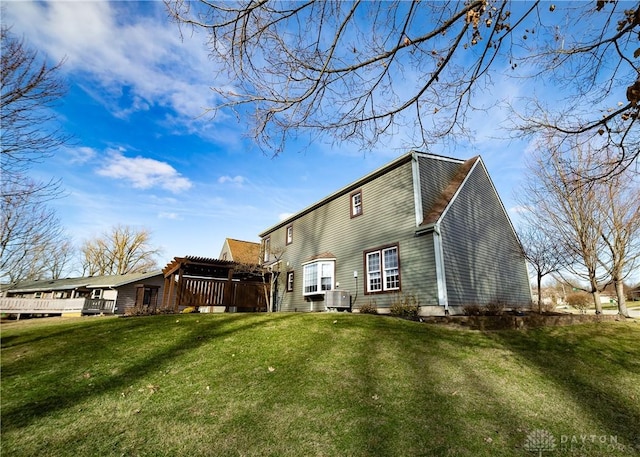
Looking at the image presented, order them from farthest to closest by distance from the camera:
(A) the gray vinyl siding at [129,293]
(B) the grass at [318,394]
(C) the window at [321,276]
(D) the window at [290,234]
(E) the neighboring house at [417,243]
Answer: (A) the gray vinyl siding at [129,293], (D) the window at [290,234], (C) the window at [321,276], (E) the neighboring house at [417,243], (B) the grass at [318,394]

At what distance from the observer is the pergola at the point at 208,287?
15695 millimetres

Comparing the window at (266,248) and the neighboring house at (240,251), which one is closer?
the window at (266,248)

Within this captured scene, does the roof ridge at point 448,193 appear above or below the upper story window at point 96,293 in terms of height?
above

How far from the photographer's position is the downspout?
10945mm

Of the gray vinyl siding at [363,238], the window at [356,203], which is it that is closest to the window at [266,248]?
the gray vinyl siding at [363,238]

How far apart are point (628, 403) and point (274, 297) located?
61.6ft

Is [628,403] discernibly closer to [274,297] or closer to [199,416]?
[199,416]

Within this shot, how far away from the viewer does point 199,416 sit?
432 centimetres

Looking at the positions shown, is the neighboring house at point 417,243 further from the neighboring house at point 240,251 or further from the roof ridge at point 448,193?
the neighboring house at point 240,251

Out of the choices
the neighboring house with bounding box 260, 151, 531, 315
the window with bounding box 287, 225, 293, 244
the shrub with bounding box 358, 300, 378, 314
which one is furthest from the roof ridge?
the window with bounding box 287, 225, 293, 244

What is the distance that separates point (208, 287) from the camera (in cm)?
1652

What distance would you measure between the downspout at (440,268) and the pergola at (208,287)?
1114 cm

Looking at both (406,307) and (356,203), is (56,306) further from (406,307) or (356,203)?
(406,307)

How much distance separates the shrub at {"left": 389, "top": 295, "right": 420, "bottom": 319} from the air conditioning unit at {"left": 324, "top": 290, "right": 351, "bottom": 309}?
2.84 m
